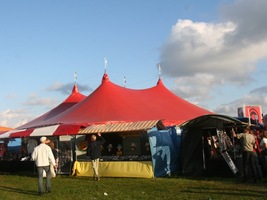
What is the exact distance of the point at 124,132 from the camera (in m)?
14.0

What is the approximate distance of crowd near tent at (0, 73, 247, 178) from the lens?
40.8 ft

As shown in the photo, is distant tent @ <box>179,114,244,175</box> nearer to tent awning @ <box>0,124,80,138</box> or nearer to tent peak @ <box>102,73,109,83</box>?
tent awning @ <box>0,124,80,138</box>

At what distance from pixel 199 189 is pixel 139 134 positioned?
5.45 meters

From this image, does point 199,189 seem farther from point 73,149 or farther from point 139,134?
point 73,149

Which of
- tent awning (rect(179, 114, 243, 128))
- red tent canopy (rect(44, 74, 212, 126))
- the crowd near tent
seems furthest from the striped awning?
red tent canopy (rect(44, 74, 212, 126))

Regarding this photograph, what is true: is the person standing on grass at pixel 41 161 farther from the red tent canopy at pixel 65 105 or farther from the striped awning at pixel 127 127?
the red tent canopy at pixel 65 105

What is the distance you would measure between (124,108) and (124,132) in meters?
4.67

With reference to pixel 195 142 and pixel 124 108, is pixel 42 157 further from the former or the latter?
pixel 124 108

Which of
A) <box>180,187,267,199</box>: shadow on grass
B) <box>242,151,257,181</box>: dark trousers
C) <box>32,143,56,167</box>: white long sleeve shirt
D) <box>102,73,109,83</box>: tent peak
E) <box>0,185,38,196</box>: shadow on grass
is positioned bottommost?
<box>180,187,267,199</box>: shadow on grass

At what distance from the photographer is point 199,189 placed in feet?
29.0

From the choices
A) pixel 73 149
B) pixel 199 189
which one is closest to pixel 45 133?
pixel 73 149

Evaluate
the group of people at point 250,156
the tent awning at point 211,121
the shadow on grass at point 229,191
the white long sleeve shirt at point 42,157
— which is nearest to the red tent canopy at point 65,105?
the tent awning at point 211,121

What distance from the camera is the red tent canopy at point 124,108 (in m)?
17.9

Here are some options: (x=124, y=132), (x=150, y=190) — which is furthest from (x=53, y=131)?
(x=150, y=190)
